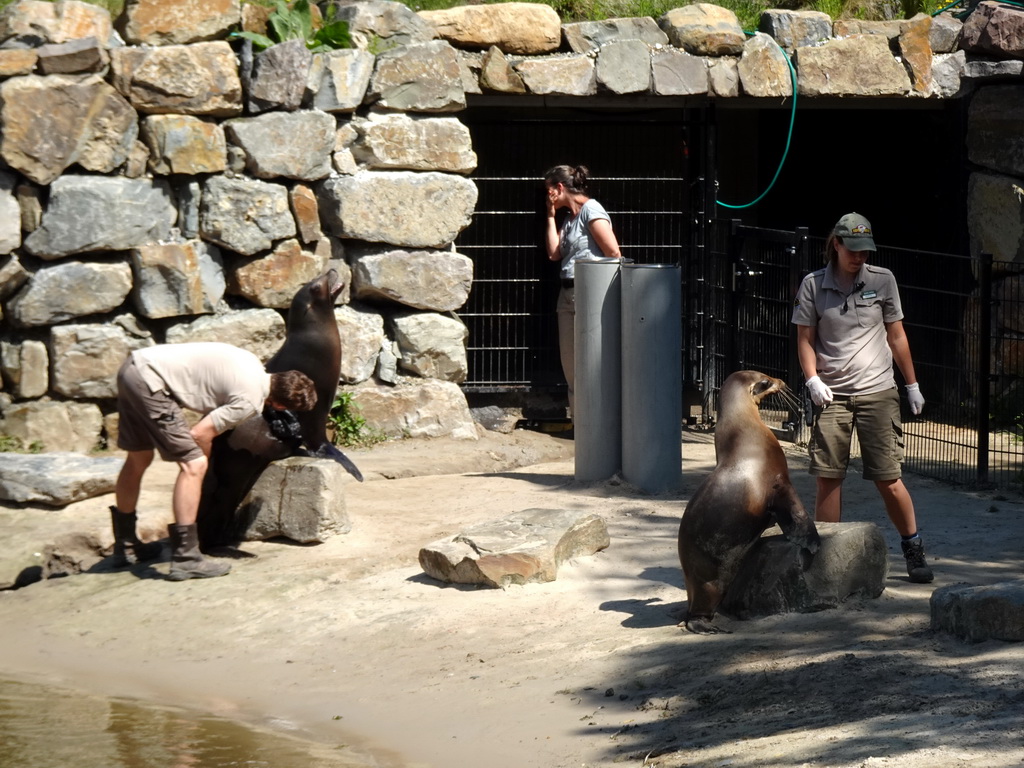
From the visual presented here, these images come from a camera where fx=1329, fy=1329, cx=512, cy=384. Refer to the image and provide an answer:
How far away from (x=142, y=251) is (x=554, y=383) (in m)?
3.22

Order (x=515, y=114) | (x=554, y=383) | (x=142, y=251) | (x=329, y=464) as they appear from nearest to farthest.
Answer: (x=329, y=464), (x=142, y=251), (x=554, y=383), (x=515, y=114)

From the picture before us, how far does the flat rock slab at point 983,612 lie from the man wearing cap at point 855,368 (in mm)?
914

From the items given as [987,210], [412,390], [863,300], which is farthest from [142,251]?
[987,210]

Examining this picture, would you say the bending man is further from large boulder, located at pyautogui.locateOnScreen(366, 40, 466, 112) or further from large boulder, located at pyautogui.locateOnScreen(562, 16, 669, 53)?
large boulder, located at pyautogui.locateOnScreen(562, 16, 669, 53)

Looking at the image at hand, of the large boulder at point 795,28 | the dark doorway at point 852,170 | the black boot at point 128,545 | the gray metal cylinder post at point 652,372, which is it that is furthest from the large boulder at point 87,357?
the large boulder at point 795,28

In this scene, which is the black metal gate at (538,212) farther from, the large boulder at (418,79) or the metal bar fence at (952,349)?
the metal bar fence at (952,349)

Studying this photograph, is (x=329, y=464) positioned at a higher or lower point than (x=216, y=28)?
lower

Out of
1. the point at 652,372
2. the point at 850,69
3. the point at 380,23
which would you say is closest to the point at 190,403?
the point at 652,372

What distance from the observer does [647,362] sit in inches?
296

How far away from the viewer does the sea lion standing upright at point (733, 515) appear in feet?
16.8

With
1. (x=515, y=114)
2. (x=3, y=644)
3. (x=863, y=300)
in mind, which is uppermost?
(x=515, y=114)

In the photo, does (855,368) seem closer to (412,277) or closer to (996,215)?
(412,277)

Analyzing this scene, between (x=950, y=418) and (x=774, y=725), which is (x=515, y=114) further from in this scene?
(x=774, y=725)

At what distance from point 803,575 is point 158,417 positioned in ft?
10.1
